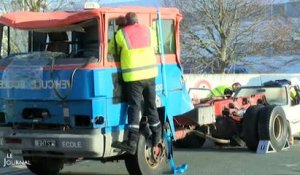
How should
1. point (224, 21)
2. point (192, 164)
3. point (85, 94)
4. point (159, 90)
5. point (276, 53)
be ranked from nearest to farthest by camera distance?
point (85, 94), point (159, 90), point (192, 164), point (224, 21), point (276, 53)

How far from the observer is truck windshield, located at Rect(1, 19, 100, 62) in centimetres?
845

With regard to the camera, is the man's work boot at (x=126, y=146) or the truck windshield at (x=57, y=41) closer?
the man's work boot at (x=126, y=146)

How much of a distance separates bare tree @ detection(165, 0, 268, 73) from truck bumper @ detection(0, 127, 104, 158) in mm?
29771

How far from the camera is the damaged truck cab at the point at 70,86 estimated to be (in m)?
8.05

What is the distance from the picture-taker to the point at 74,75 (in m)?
8.02

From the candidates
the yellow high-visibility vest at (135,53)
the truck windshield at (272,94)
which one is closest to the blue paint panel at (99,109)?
the yellow high-visibility vest at (135,53)

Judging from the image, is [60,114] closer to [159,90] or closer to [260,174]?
[159,90]

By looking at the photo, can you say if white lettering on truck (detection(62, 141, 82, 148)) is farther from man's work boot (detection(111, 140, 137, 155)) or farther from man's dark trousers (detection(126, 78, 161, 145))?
man's dark trousers (detection(126, 78, 161, 145))

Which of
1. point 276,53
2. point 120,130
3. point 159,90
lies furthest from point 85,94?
point 276,53

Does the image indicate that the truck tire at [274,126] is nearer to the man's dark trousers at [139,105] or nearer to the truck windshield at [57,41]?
the man's dark trousers at [139,105]

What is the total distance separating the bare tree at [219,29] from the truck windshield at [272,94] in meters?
23.8

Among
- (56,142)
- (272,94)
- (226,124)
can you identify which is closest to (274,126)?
(226,124)

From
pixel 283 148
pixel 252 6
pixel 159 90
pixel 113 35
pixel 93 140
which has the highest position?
pixel 252 6

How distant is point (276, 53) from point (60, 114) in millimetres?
34907
